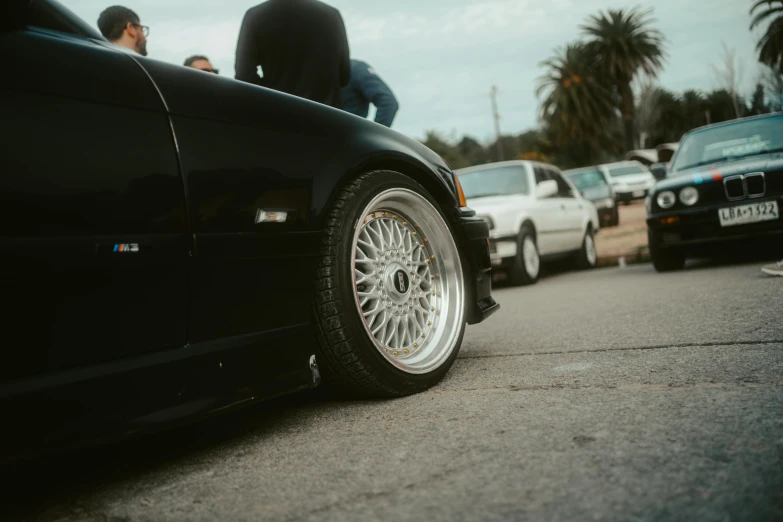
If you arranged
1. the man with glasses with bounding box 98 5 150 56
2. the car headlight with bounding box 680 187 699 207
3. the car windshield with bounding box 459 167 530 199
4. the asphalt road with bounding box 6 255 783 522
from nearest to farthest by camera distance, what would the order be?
the asphalt road with bounding box 6 255 783 522
the man with glasses with bounding box 98 5 150 56
the car headlight with bounding box 680 187 699 207
the car windshield with bounding box 459 167 530 199

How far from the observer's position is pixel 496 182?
8930 millimetres

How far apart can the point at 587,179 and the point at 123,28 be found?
16.5 m

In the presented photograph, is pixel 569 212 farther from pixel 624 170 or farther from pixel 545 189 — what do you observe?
pixel 624 170

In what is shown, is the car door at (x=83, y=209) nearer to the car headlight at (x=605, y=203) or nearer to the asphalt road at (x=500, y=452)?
the asphalt road at (x=500, y=452)

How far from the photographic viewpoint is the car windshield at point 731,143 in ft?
23.2

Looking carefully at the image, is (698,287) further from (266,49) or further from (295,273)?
(295,273)

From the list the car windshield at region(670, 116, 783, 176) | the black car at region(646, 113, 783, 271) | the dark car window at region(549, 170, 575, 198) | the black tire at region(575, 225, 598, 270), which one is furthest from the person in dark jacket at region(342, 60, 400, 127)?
the black tire at region(575, 225, 598, 270)

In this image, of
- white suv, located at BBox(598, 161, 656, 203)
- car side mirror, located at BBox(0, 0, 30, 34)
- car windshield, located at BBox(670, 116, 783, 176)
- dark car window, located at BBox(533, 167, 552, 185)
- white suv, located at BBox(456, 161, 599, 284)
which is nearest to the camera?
car side mirror, located at BBox(0, 0, 30, 34)

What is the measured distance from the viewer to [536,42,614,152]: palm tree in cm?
4659

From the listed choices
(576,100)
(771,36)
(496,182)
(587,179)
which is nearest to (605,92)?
(576,100)

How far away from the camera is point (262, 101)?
7.93 ft

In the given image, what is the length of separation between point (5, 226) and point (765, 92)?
88.4 feet

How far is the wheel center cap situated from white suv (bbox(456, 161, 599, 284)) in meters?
5.01

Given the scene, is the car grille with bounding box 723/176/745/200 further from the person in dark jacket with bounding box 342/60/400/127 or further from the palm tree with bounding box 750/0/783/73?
the palm tree with bounding box 750/0/783/73
